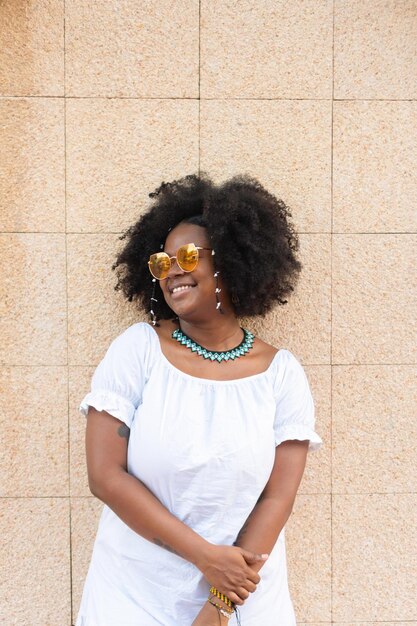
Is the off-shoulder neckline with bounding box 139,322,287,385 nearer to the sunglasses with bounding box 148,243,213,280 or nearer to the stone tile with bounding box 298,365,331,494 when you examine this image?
the sunglasses with bounding box 148,243,213,280

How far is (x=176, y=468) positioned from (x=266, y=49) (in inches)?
78.4

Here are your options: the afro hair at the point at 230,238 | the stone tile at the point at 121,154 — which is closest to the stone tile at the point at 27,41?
the stone tile at the point at 121,154

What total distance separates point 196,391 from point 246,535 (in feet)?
1.80

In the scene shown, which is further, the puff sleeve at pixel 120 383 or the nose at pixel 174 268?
the nose at pixel 174 268

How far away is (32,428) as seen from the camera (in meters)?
3.03

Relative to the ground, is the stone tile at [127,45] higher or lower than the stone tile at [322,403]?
higher

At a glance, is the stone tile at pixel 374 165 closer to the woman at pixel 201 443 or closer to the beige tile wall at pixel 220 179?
the beige tile wall at pixel 220 179

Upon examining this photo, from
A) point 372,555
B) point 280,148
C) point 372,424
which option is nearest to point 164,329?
point 280,148

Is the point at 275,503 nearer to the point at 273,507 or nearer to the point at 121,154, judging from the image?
the point at 273,507

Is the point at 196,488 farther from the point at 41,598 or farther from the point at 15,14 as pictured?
the point at 15,14

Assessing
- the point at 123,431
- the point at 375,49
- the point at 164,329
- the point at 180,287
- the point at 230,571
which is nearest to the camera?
the point at 230,571

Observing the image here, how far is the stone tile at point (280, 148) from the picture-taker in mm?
3029

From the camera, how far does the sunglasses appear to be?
2.39 m

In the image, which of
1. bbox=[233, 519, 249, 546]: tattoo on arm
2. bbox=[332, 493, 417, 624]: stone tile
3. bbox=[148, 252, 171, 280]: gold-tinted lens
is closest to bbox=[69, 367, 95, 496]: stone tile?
bbox=[148, 252, 171, 280]: gold-tinted lens
